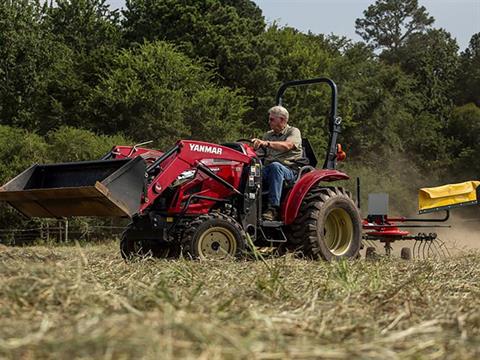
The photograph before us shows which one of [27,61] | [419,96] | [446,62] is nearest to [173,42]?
[27,61]

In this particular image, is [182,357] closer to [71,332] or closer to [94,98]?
[71,332]

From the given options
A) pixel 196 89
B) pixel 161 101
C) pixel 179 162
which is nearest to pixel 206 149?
pixel 179 162

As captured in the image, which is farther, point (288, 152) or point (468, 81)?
point (468, 81)

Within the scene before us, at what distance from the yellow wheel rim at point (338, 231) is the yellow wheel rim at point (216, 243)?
5.94ft

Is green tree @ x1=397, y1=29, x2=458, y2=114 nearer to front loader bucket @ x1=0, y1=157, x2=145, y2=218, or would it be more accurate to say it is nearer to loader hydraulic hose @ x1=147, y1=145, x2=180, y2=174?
loader hydraulic hose @ x1=147, y1=145, x2=180, y2=174

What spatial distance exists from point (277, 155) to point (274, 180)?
1.67 ft

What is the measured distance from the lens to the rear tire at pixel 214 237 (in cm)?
769

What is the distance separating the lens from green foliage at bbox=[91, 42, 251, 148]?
29.0 meters

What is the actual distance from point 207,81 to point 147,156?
25.2 meters

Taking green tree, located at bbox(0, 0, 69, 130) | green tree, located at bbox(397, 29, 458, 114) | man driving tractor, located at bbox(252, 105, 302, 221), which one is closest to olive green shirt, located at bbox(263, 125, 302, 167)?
man driving tractor, located at bbox(252, 105, 302, 221)

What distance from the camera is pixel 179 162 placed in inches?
317

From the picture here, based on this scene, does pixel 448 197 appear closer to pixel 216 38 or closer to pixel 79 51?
pixel 216 38

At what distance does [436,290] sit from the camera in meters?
5.03

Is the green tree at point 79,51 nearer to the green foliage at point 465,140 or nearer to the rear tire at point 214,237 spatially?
the green foliage at point 465,140
